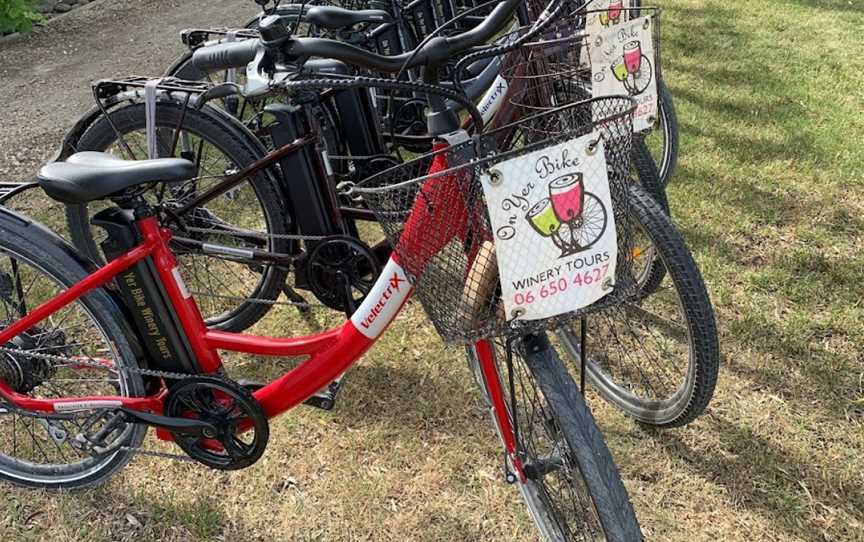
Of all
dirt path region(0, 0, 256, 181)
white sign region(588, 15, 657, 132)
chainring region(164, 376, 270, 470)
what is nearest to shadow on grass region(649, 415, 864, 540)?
white sign region(588, 15, 657, 132)

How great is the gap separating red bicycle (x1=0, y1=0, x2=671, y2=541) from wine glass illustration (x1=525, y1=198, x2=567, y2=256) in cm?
10

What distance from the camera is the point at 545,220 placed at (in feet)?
4.06

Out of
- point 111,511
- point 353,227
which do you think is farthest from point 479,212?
point 111,511

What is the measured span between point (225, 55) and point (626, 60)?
122 cm

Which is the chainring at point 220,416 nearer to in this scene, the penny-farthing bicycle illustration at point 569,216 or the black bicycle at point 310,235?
the black bicycle at point 310,235

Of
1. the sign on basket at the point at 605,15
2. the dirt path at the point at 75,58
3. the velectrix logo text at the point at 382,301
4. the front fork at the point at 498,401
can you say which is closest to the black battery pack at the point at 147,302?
the velectrix logo text at the point at 382,301

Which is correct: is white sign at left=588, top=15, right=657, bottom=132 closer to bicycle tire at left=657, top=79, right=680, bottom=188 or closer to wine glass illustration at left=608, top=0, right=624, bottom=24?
wine glass illustration at left=608, top=0, right=624, bottom=24

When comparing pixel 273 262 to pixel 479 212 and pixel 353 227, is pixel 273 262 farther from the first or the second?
pixel 479 212

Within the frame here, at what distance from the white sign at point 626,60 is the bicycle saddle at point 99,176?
3.97 ft

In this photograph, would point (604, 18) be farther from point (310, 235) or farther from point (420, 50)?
point (310, 235)

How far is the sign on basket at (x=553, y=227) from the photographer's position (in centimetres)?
121

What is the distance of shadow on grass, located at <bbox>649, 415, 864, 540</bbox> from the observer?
2.12 metres

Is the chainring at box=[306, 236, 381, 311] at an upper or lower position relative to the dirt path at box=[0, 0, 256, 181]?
lower

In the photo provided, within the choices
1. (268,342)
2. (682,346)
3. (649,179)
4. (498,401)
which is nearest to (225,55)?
(268,342)
